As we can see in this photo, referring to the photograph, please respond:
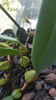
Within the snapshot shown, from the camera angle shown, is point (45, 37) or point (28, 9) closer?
point (45, 37)

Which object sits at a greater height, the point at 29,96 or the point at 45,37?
the point at 45,37

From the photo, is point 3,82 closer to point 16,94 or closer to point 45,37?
point 16,94

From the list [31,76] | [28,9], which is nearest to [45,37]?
[31,76]

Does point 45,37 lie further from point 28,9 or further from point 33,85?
point 28,9

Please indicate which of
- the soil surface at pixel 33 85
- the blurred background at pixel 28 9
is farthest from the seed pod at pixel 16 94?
the blurred background at pixel 28 9

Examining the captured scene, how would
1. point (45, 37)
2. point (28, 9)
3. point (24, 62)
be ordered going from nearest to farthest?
point (45, 37) < point (24, 62) < point (28, 9)

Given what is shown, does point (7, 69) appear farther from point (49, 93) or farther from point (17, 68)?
point (49, 93)

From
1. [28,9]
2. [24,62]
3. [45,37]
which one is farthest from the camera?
[28,9]

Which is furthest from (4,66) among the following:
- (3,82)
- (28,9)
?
(28,9)
